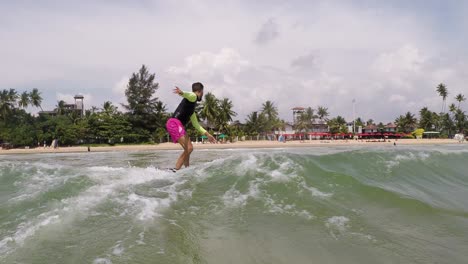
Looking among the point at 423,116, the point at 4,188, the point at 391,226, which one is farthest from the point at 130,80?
the point at 423,116

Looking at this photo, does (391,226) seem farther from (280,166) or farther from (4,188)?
(4,188)

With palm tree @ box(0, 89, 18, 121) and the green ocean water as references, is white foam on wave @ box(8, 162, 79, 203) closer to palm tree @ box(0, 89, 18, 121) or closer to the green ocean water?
the green ocean water

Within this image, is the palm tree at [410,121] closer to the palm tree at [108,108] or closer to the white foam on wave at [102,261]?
the palm tree at [108,108]

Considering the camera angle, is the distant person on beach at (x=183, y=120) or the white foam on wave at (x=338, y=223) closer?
the white foam on wave at (x=338, y=223)

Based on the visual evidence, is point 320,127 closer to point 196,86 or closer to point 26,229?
point 196,86

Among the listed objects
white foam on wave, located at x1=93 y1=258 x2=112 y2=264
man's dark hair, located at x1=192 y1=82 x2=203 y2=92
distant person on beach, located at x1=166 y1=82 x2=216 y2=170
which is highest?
man's dark hair, located at x1=192 y1=82 x2=203 y2=92

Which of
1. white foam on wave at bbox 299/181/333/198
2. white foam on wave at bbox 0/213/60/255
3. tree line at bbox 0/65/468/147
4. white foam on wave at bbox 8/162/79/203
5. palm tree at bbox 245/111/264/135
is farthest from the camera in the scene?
palm tree at bbox 245/111/264/135

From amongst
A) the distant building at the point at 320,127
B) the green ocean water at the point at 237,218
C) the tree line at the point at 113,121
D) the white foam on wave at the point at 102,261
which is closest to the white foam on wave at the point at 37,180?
the green ocean water at the point at 237,218

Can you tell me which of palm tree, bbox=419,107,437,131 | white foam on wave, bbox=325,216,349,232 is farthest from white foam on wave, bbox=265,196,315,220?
palm tree, bbox=419,107,437,131

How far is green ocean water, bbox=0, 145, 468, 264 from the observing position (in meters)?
2.99

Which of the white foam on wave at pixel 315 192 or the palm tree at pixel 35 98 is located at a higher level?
the palm tree at pixel 35 98

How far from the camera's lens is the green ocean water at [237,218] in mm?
2994

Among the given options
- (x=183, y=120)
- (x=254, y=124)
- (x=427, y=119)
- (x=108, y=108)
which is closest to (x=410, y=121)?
(x=427, y=119)

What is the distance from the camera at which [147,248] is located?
3043 millimetres
